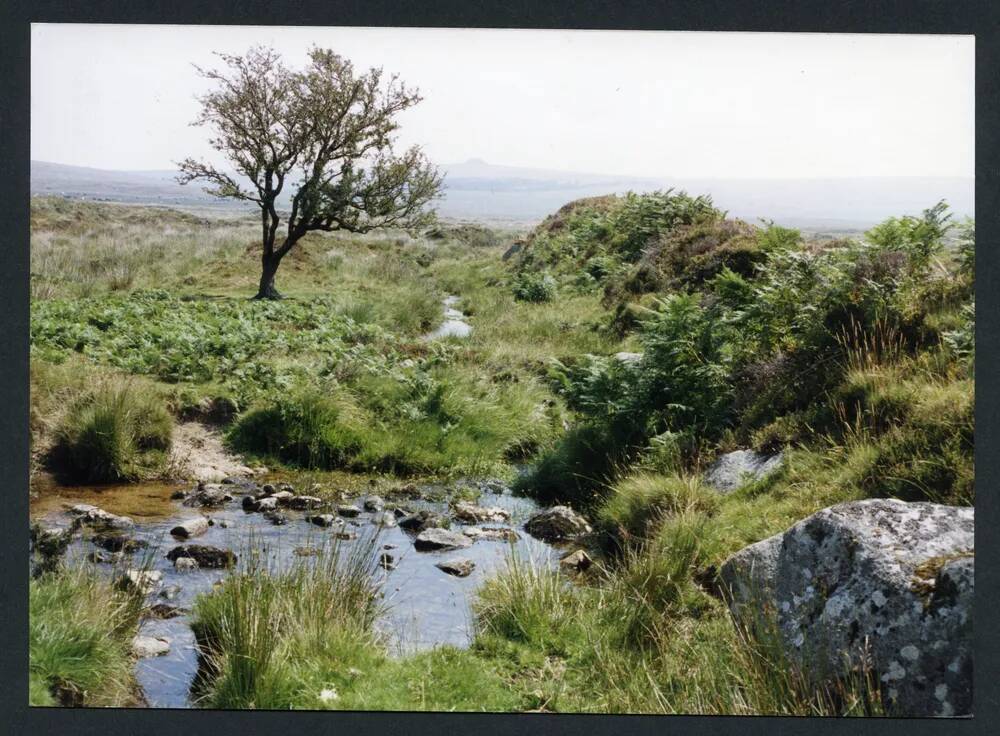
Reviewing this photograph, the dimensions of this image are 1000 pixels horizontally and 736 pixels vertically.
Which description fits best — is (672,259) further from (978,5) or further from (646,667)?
(646,667)

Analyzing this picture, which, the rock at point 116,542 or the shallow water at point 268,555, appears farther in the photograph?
the rock at point 116,542

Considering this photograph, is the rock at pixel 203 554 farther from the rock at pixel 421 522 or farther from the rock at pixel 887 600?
the rock at pixel 887 600

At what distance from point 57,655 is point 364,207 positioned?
3.48 metres

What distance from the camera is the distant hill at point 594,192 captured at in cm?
527

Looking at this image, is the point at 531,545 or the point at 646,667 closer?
the point at 646,667

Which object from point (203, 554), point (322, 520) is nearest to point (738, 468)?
point (322, 520)

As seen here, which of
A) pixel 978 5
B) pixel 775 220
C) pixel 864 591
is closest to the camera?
pixel 864 591

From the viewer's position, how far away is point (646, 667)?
415 cm

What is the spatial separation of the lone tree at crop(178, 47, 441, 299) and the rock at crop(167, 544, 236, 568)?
2281 mm

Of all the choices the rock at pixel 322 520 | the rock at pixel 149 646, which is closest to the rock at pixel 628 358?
the rock at pixel 322 520

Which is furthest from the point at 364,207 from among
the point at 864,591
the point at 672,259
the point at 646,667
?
the point at 864,591

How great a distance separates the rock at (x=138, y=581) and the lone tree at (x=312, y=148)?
8.20 ft

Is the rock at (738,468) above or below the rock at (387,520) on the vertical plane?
above

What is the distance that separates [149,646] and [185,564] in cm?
73
